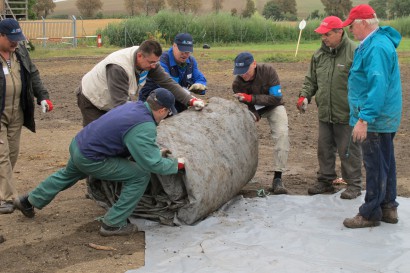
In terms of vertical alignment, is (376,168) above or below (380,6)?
below

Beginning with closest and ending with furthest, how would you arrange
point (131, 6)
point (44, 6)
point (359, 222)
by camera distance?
1. point (359, 222)
2. point (44, 6)
3. point (131, 6)

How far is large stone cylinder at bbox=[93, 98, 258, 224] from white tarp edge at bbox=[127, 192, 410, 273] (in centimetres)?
17

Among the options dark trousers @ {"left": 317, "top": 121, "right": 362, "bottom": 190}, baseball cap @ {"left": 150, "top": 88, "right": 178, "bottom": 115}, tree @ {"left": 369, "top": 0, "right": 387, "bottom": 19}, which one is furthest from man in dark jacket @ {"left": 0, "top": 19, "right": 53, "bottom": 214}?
tree @ {"left": 369, "top": 0, "right": 387, "bottom": 19}

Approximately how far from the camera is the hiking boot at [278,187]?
6940 millimetres

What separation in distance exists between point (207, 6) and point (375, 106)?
370 ft

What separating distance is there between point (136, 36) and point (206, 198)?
114 feet

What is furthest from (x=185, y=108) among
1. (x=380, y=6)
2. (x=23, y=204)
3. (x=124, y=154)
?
(x=380, y=6)

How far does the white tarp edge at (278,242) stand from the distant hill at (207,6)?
102977 mm

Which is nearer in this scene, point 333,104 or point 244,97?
point 333,104

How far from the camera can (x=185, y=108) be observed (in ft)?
23.4

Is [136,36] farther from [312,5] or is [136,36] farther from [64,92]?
[312,5]

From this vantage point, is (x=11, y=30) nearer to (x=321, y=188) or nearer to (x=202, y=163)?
(x=202, y=163)

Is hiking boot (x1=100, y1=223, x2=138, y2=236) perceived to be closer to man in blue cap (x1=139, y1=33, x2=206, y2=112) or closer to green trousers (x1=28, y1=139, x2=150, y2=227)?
green trousers (x1=28, y1=139, x2=150, y2=227)

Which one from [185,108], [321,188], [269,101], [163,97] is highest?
[163,97]
